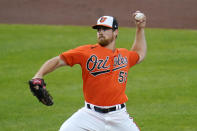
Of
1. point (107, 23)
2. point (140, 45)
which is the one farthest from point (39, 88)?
point (140, 45)

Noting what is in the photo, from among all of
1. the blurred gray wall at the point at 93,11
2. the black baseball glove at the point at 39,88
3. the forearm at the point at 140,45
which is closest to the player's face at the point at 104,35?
the forearm at the point at 140,45

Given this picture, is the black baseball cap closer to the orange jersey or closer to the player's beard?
the player's beard

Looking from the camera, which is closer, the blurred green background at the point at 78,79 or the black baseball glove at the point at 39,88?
the black baseball glove at the point at 39,88

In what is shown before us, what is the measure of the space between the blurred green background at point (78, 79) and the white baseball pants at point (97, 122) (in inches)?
98.9

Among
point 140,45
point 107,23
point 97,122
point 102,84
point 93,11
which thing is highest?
point 107,23

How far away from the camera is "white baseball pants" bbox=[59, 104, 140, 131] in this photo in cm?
548

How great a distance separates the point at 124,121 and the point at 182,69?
6528mm

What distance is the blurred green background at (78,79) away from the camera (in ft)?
28.1

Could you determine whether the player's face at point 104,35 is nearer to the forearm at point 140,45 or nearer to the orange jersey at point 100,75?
the orange jersey at point 100,75

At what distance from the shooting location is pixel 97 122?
18.3ft

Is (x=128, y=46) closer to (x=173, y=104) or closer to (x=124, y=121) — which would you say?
(x=173, y=104)

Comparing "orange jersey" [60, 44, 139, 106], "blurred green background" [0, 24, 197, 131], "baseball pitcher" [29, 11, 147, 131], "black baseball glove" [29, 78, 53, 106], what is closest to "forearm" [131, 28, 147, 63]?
"baseball pitcher" [29, 11, 147, 131]

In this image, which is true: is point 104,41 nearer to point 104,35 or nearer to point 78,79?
point 104,35

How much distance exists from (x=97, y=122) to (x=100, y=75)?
0.57 m
